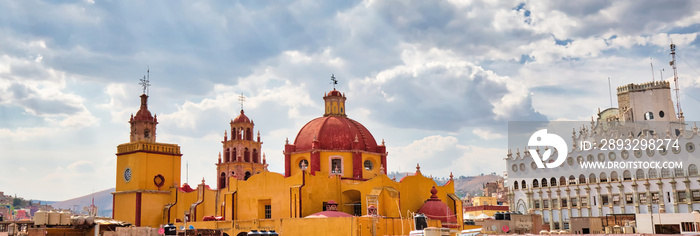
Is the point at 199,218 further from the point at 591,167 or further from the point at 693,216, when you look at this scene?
the point at 591,167

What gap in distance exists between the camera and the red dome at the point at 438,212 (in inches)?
1750

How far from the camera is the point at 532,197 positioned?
263 feet

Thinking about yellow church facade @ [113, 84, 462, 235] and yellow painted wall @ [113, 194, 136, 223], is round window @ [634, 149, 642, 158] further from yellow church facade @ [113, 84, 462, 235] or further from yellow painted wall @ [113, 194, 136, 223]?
yellow painted wall @ [113, 194, 136, 223]

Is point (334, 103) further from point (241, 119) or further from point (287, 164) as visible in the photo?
point (241, 119)

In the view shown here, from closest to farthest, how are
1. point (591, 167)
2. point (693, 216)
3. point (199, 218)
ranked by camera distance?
point (693, 216) → point (199, 218) → point (591, 167)

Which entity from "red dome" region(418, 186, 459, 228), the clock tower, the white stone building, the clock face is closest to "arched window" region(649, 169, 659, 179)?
the white stone building

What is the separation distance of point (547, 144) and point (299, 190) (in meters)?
42.6

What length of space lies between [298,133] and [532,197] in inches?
1548

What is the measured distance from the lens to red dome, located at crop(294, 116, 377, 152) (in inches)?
1973

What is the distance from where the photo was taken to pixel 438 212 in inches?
1772

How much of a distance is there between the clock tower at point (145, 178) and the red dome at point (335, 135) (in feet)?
44.6

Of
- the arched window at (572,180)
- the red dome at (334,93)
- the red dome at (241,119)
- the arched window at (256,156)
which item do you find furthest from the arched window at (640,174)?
the red dome at (241,119)

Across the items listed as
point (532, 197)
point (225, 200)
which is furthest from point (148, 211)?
point (532, 197)

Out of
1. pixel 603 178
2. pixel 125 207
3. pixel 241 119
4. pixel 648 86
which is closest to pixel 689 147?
pixel 603 178
